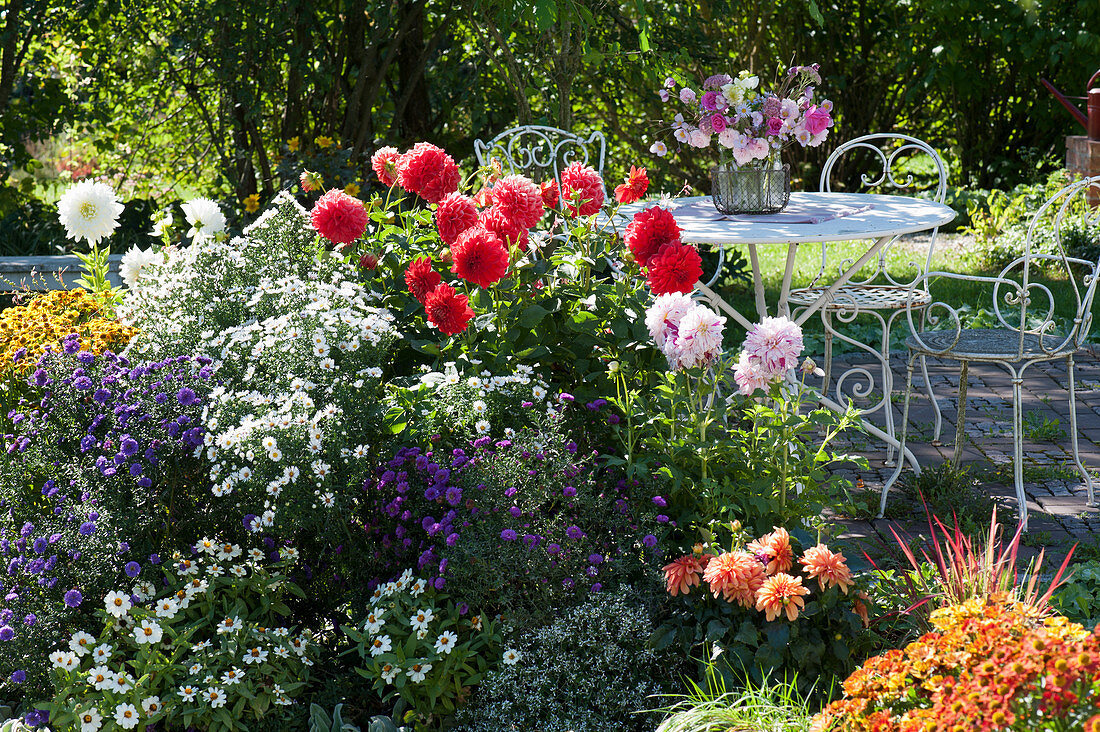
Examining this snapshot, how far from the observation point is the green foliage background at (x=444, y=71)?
6.05 metres

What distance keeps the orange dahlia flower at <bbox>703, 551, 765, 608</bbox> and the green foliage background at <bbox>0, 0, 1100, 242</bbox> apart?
94.7 inches

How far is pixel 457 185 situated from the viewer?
2.96 m

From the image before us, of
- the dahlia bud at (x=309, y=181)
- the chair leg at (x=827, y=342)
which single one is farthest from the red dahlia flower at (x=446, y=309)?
the chair leg at (x=827, y=342)

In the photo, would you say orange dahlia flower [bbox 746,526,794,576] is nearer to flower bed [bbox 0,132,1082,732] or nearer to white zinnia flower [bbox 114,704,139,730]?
flower bed [bbox 0,132,1082,732]

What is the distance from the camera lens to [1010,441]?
4055 mm

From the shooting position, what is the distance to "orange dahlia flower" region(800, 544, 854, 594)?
203cm

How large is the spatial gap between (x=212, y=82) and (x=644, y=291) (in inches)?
187

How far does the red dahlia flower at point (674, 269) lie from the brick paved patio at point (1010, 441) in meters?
1.05

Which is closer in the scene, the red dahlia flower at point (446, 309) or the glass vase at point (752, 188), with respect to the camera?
the red dahlia flower at point (446, 309)

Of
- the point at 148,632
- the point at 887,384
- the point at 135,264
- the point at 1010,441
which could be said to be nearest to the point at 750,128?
the point at 887,384

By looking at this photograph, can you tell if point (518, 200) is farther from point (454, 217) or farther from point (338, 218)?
point (338, 218)

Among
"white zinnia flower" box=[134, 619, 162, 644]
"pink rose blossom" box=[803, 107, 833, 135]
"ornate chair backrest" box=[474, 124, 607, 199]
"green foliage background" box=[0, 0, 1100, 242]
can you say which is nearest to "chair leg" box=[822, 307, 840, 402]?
"pink rose blossom" box=[803, 107, 833, 135]

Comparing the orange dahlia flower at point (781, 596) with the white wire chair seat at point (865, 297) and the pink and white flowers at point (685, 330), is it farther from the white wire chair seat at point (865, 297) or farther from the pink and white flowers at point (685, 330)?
the white wire chair seat at point (865, 297)

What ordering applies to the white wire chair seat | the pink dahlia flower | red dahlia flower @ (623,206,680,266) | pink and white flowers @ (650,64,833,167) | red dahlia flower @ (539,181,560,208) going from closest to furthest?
the pink dahlia flower, red dahlia flower @ (623,206,680,266), red dahlia flower @ (539,181,560,208), pink and white flowers @ (650,64,833,167), the white wire chair seat
